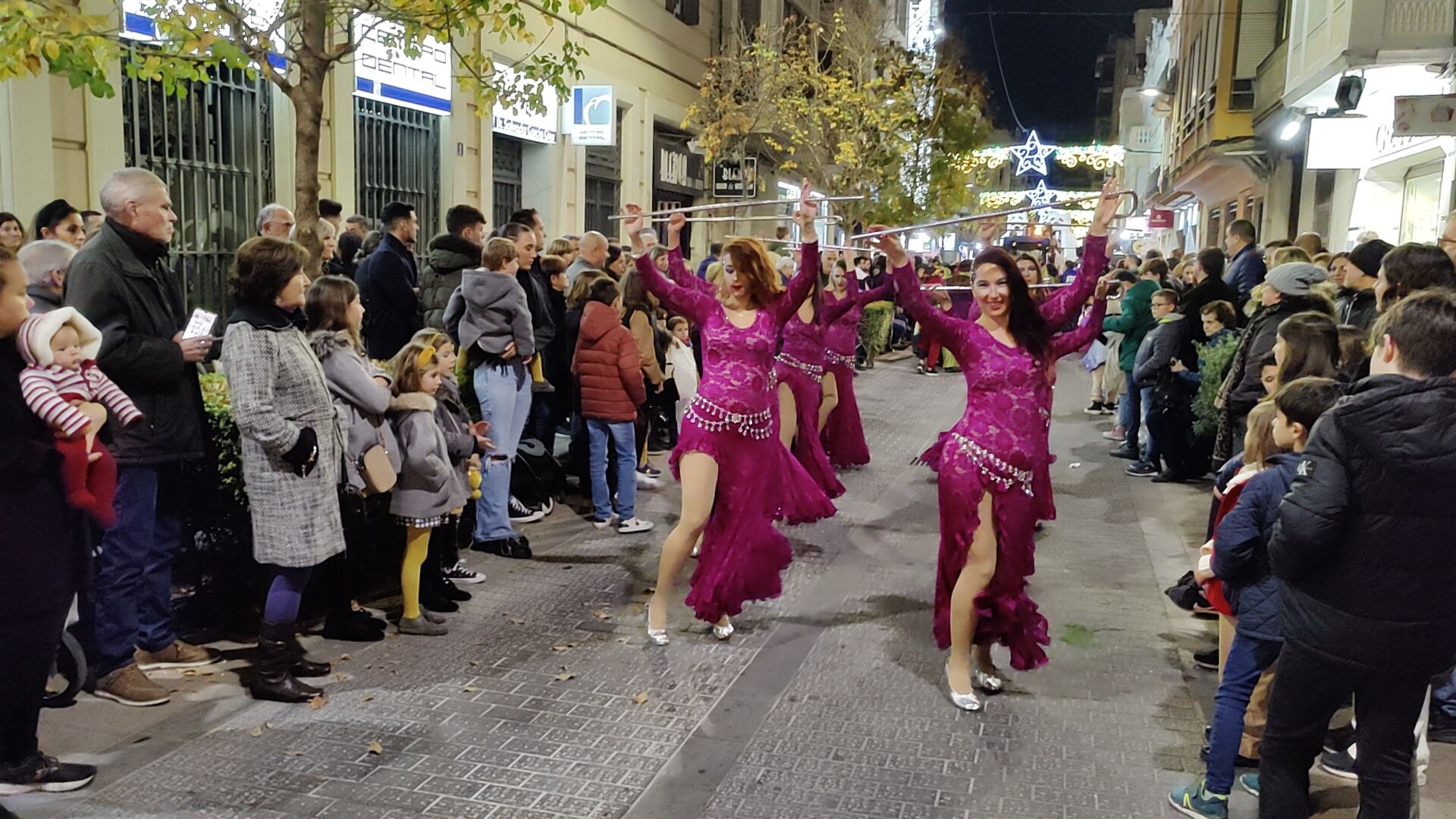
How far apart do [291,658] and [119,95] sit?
256 inches

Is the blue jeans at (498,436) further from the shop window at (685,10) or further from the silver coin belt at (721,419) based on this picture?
the shop window at (685,10)

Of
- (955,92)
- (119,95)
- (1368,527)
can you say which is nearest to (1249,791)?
(1368,527)

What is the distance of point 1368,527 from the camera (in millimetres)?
3170

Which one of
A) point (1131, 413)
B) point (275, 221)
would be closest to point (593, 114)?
point (1131, 413)

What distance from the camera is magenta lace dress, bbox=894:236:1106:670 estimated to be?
16.5 feet

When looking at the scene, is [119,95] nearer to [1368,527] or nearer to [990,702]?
[990,702]

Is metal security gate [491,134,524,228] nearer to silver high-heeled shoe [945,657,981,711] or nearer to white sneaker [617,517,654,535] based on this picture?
white sneaker [617,517,654,535]

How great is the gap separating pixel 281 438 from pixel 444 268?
148 inches

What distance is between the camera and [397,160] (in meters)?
13.9

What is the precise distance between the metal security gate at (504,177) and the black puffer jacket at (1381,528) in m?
14.1

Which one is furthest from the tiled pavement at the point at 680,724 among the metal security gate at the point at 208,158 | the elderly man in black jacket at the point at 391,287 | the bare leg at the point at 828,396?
the metal security gate at the point at 208,158

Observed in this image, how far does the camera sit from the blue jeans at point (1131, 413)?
11.7 metres

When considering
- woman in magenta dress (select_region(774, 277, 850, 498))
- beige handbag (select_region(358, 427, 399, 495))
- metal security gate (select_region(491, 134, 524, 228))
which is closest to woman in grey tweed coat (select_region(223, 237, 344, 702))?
beige handbag (select_region(358, 427, 399, 495))

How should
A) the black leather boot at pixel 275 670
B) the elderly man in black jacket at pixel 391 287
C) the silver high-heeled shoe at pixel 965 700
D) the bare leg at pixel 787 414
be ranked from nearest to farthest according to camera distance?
the black leather boot at pixel 275 670 → the silver high-heeled shoe at pixel 965 700 → the elderly man in black jacket at pixel 391 287 → the bare leg at pixel 787 414
